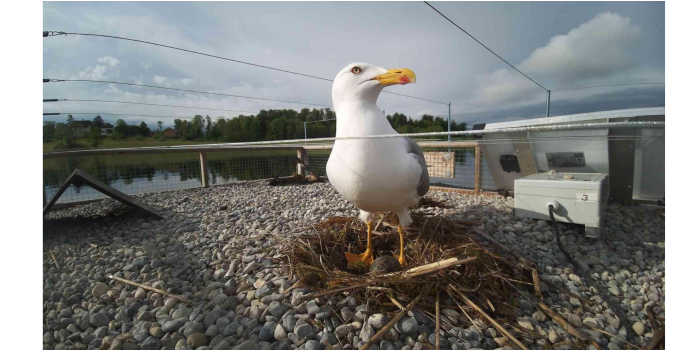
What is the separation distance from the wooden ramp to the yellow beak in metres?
2.41

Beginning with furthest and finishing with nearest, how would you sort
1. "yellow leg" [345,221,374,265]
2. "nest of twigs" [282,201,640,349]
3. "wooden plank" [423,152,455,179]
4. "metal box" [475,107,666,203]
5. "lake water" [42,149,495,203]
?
"wooden plank" [423,152,455,179]
"metal box" [475,107,666,203]
"lake water" [42,149,495,203]
"yellow leg" [345,221,374,265]
"nest of twigs" [282,201,640,349]

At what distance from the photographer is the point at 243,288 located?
4.91 ft

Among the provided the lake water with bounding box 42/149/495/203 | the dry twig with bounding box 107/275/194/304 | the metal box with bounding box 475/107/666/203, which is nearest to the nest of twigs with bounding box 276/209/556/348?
the dry twig with bounding box 107/275/194/304

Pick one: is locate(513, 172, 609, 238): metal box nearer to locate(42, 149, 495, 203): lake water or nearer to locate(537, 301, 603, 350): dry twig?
locate(537, 301, 603, 350): dry twig

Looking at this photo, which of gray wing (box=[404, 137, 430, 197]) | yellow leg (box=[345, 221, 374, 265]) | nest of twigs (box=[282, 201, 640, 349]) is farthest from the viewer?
yellow leg (box=[345, 221, 374, 265])

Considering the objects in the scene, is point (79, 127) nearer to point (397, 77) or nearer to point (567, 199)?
point (397, 77)

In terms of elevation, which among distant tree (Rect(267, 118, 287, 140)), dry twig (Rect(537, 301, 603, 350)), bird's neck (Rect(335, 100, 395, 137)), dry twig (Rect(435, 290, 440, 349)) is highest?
distant tree (Rect(267, 118, 287, 140))

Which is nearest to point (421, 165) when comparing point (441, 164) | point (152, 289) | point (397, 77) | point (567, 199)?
point (397, 77)

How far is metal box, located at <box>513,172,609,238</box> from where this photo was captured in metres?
2.09

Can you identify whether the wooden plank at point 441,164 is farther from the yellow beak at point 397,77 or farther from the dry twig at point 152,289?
the dry twig at point 152,289

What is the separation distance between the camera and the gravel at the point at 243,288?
1.17 m

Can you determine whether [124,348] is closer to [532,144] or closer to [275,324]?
[275,324]

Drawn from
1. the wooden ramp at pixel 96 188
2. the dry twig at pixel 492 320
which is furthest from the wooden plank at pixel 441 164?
the wooden ramp at pixel 96 188

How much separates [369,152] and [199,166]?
12.5 feet
